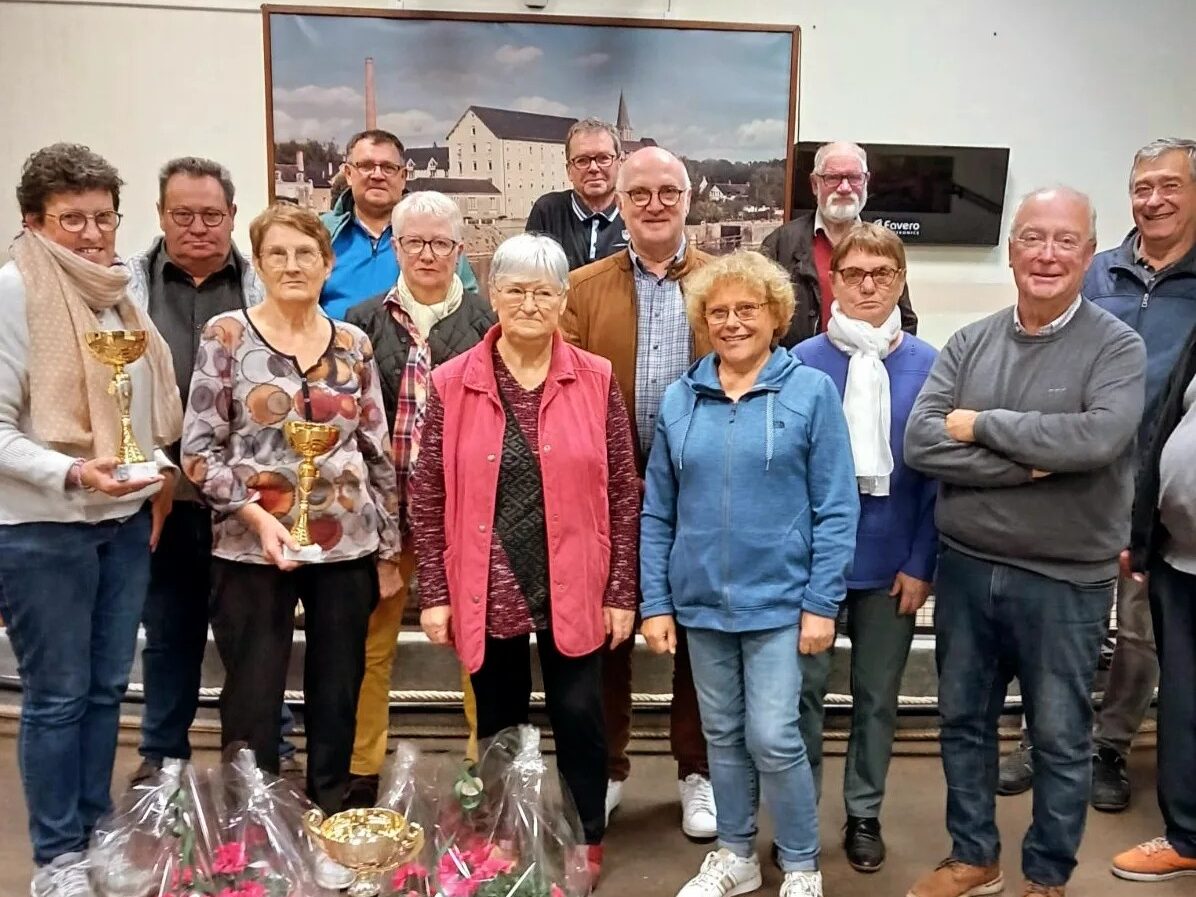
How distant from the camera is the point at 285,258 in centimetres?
190

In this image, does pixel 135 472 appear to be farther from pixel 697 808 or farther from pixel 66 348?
pixel 697 808

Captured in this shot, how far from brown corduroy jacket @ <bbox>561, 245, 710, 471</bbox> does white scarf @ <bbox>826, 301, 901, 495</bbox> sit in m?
0.37

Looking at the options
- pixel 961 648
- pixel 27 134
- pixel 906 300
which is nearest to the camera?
pixel 961 648

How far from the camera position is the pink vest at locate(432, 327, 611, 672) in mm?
1899

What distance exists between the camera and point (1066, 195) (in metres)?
1.86

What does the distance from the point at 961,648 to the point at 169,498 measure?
5.94 feet

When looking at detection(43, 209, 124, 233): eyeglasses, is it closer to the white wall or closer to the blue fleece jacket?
the blue fleece jacket

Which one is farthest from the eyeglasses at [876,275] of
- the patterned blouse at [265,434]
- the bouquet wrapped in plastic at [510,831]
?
the bouquet wrapped in plastic at [510,831]

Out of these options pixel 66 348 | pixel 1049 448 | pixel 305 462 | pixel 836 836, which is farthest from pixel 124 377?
pixel 836 836

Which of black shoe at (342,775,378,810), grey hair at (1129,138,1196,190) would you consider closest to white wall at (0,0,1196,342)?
grey hair at (1129,138,1196,190)

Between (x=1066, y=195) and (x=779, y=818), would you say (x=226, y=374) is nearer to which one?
(x=779, y=818)

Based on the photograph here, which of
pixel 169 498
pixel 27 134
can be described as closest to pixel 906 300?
pixel 169 498

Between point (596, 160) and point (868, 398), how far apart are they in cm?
127

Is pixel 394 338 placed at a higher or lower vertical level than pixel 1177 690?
higher
